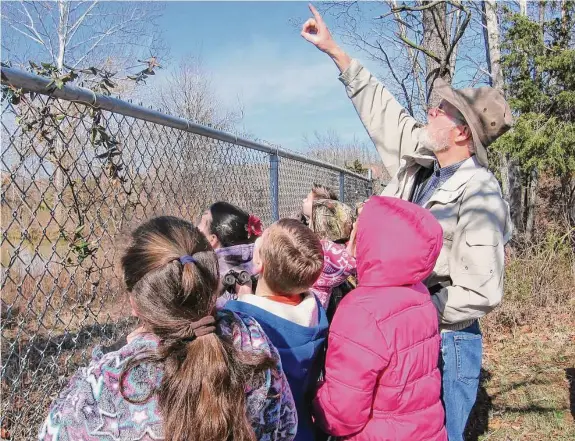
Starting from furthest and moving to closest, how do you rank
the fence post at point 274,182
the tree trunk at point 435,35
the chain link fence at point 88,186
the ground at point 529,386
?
the tree trunk at point 435,35 → the fence post at point 274,182 → the ground at point 529,386 → the chain link fence at point 88,186

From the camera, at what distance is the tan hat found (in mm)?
2644

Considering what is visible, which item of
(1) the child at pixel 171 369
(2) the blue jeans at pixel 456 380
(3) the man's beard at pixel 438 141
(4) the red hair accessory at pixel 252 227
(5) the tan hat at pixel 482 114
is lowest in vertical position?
(2) the blue jeans at pixel 456 380

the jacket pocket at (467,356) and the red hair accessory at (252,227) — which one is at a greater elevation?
the red hair accessory at (252,227)

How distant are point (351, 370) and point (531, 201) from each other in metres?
8.70

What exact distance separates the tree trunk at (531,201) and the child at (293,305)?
26.3 feet

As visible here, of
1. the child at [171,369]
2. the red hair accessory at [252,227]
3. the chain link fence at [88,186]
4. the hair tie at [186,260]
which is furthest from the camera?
the red hair accessory at [252,227]

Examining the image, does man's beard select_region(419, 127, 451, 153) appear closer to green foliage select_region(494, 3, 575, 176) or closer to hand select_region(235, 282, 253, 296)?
hand select_region(235, 282, 253, 296)

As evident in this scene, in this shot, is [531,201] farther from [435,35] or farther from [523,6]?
[435,35]

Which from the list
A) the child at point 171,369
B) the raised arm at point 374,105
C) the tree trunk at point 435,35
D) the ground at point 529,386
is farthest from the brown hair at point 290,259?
the tree trunk at point 435,35

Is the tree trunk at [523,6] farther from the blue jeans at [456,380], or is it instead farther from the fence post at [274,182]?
the blue jeans at [456,380]

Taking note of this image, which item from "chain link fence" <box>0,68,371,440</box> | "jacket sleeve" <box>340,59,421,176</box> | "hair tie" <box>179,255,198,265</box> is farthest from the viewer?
"jacket sleeve" <box>340,59,421,176</box>

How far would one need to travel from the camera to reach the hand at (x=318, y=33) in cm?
299

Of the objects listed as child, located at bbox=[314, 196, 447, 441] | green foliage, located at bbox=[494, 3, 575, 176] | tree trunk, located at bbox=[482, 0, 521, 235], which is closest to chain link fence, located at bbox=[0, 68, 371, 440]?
child, located at bbox=[314, 196, 447, 441]

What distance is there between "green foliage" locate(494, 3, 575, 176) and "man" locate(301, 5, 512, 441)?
571 cm
